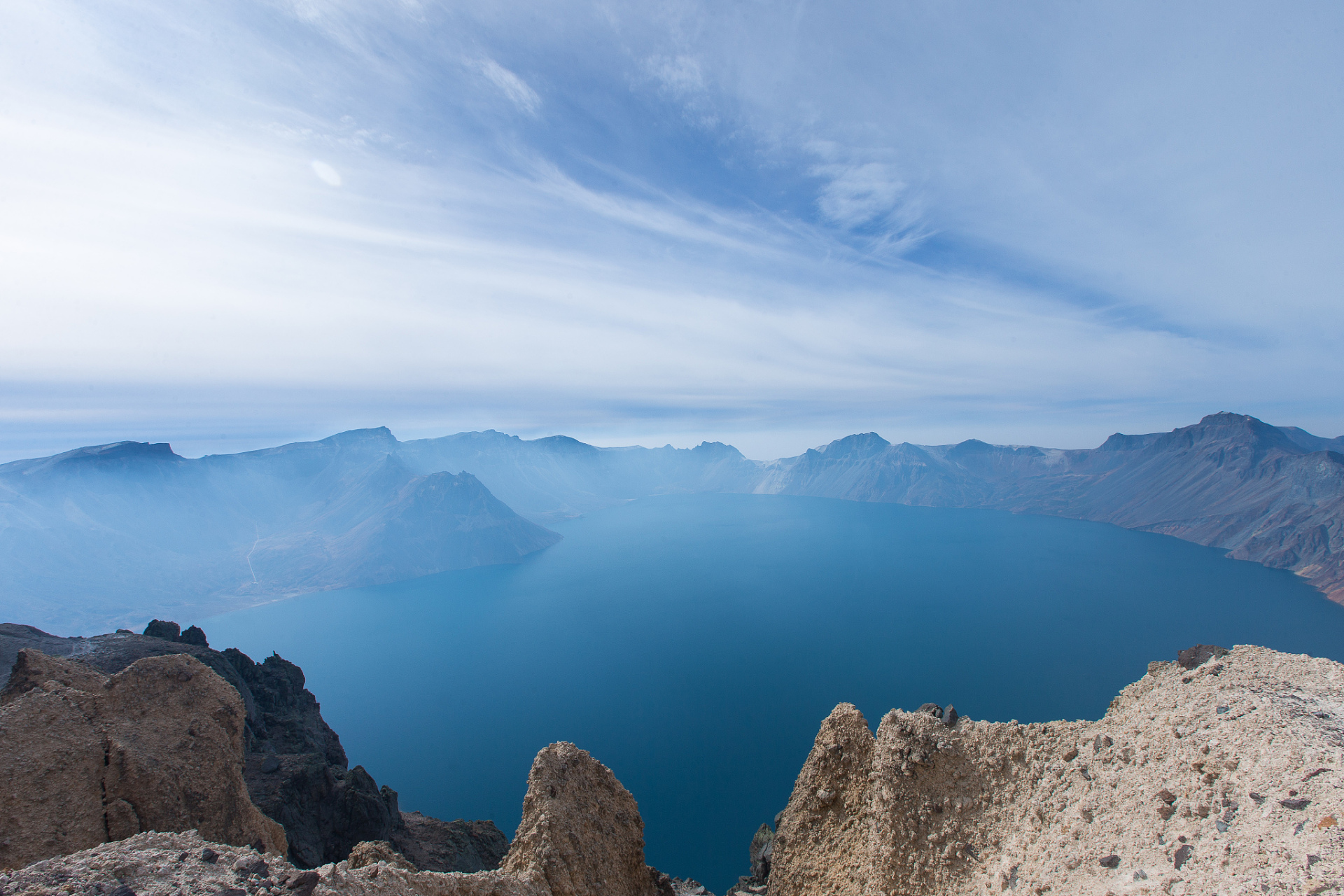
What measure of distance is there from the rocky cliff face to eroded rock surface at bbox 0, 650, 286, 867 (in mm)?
3778

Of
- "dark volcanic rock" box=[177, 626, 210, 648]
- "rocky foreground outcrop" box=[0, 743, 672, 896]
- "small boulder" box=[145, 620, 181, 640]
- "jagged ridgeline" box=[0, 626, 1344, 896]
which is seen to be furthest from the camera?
"dark volcanic rock" box=[177, 626, 210, 648]

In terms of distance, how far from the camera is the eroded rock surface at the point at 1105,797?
27.3 ft

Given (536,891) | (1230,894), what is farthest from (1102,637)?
(536,891)

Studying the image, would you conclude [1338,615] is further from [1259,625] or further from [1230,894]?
[1230,894]

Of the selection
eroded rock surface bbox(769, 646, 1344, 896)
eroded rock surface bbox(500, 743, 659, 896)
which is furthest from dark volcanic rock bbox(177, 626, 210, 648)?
eroded rock surface bbox(769, 646, 1344, 896)

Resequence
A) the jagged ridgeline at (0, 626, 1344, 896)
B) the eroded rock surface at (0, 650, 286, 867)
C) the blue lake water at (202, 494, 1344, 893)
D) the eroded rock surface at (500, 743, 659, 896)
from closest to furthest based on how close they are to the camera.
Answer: the jagged ridgeline at (0, 626, 1344, 896)
the eroded rock surface at (500, 743, 659, 896)
the eroded rock surface at (0, 650, 286, 867)
the blue lake water at (202, 494, 1344, 893)

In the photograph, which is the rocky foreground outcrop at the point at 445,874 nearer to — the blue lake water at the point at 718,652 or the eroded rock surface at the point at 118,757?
the eroded rock surface at the point at 118,757

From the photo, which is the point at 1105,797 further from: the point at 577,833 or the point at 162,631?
the point at 162,631

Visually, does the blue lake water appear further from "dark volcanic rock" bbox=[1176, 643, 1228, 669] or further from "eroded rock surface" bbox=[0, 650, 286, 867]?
"dark volcanic rock" bbox=[1176, 643, 1228, 669]

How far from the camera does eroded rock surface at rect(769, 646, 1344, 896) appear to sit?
27.3 ft

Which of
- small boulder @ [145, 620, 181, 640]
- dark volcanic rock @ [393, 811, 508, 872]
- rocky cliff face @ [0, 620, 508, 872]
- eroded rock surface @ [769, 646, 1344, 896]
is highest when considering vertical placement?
eroded rock surface @ [769, 646, 1344, 896]

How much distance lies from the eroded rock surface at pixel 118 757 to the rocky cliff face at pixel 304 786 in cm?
378

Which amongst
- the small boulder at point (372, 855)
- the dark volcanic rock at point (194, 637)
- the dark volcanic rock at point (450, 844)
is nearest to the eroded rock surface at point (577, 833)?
the small boulder at point (372, 855)

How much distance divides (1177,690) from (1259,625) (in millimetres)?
119460
